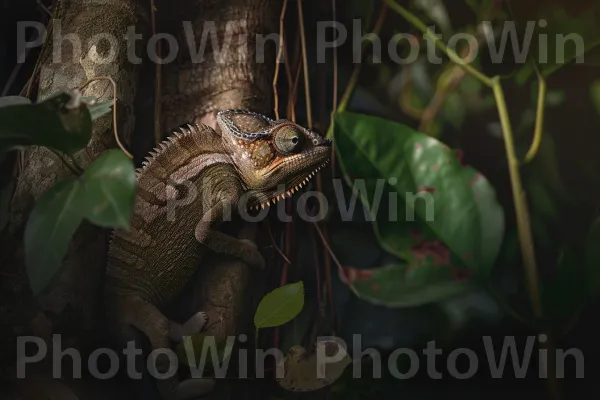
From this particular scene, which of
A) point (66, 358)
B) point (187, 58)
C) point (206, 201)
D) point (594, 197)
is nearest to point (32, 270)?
point (66, 358)

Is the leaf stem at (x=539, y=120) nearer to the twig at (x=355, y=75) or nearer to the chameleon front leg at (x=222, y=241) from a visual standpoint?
the twig at (x=355, y=75)

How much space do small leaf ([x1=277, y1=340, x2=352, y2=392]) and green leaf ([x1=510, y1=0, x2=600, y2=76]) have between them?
90 cm

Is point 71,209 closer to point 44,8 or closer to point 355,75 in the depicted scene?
point 44,8

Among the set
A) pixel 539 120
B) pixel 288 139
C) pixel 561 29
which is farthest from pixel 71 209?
pixel 561 29

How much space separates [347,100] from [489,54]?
0.39m

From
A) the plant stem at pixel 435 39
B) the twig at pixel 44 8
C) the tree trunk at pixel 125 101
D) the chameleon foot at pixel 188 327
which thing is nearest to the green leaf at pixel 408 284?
the tree trunk at pixel 125 101

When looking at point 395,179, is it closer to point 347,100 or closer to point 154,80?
point 347,100

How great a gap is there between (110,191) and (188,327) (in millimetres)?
563

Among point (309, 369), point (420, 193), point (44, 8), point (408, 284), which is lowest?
point (309, 369)

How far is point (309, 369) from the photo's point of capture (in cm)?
163

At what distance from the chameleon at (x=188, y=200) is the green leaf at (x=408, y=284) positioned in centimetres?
30

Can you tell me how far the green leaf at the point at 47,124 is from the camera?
109 cm

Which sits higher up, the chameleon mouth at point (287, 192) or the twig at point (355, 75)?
the twig at point (355, 75)

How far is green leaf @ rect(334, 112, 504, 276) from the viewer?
5.28 ft
